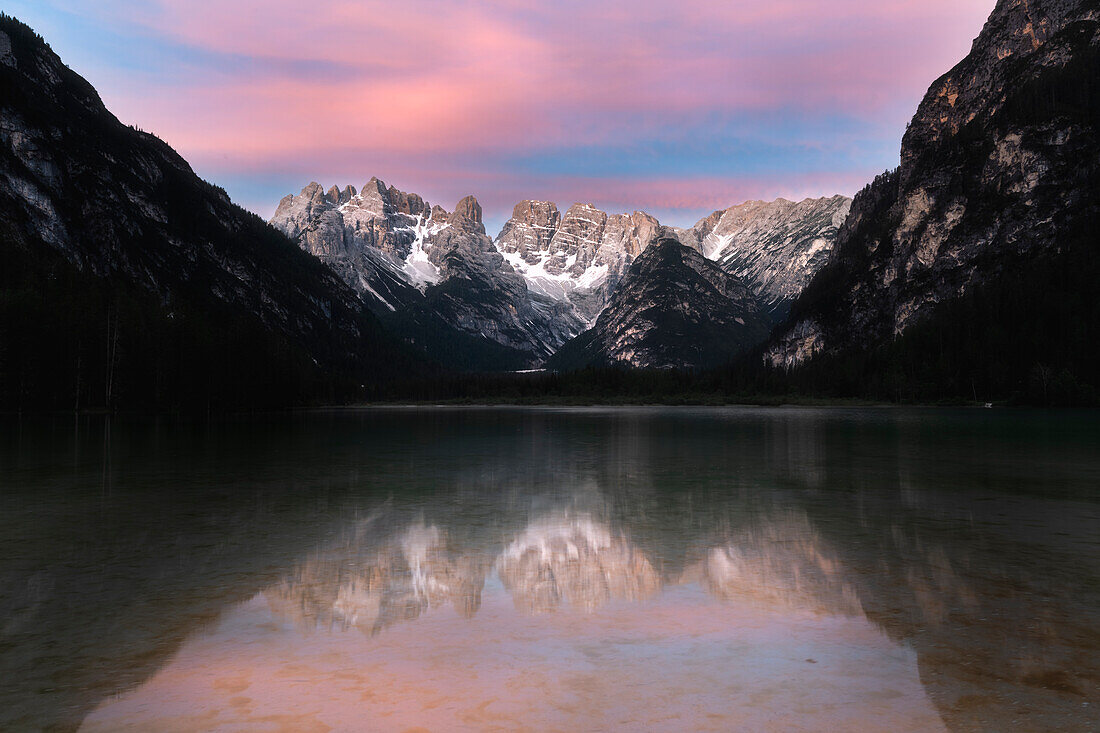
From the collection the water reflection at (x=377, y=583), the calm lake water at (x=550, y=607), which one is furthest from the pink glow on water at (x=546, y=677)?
the water reflection at (x=377, y=583)

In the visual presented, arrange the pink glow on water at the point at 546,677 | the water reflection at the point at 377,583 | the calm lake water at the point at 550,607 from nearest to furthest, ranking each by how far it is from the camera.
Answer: the pink glow on water at the point at 546,677, the calm lake water at the point at 550,607, the water reflection at the point at 377,583

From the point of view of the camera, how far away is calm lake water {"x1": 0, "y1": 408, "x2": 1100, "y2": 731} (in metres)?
8.52

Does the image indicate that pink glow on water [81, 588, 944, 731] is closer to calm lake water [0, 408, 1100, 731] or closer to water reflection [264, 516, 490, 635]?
calm lake water [0, 408, 1100, 731]

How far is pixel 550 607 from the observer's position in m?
12.9

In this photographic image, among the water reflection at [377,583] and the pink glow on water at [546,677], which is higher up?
the pink glow on water at [546,677]

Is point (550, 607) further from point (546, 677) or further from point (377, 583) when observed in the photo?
point (377, 583)

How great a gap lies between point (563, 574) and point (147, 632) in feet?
26.5

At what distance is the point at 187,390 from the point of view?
119 m

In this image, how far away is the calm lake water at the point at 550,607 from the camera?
8.52 meters

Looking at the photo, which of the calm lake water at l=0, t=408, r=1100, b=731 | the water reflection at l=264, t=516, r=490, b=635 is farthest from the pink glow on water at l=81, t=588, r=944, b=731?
the water reflection at l=264, t=516, r=490, b=635

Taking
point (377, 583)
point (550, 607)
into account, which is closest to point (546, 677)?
point (550, 607)

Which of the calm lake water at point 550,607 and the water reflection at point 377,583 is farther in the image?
the water reflection at point 377,583

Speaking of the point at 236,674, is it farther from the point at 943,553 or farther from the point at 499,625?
the point at 943,553

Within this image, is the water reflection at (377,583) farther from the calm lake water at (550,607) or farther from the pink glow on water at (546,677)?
the pink glow on water at (546,677)
